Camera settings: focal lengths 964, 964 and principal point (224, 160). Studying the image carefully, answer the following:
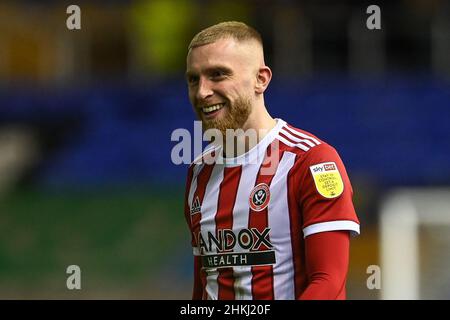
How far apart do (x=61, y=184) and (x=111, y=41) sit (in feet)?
5.64

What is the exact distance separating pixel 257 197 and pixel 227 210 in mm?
126

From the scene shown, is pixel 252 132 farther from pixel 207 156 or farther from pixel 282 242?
pixel 282 242

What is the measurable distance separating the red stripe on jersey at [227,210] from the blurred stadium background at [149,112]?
5.95m

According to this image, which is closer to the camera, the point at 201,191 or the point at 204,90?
the point at 204,90

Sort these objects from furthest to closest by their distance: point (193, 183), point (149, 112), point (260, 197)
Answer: point (149, 112) < point (193, 183) < point (260, 197)

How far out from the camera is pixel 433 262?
620 cm

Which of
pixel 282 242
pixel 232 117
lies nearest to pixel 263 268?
pixel 282 242

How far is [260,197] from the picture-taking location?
10.4ft

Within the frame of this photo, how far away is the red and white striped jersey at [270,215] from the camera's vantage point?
9.80ft

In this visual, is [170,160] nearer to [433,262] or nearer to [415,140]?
[415,140]

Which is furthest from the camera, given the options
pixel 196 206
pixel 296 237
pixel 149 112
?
pixel 149 112

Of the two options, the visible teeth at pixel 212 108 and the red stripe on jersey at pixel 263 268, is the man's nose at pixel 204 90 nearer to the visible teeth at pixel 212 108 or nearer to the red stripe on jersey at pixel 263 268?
the visible teeth at pixel 212 108

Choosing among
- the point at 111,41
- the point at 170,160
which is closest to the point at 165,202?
the point at 170,160
